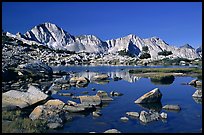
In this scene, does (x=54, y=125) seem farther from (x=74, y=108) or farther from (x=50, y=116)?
(x=74, y=108)

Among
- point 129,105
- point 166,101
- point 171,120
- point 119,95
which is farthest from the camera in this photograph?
point 119,95

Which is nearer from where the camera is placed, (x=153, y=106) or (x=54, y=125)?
(x=54, y=125)

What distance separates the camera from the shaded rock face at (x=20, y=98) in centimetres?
2339

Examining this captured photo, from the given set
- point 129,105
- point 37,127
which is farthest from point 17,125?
point 129,105

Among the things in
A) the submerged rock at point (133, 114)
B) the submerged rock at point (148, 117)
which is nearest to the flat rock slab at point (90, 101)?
the submerged rock at point (133, 114)

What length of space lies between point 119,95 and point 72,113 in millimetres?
10825

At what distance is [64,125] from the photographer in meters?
19.1

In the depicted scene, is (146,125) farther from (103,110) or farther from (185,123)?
(103,110)

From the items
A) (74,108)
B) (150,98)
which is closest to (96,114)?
(74,108)

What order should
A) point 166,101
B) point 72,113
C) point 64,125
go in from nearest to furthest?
point 64,125 → point 72,113 → point 166,101

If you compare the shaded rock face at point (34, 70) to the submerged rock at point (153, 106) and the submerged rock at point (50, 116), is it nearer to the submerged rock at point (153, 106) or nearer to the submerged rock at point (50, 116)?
the submerged rock at point (153, 106)

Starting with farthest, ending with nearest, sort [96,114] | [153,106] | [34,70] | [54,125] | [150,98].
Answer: [34,70]
[150,98]
[153,106]
[96,114]
[54,125]

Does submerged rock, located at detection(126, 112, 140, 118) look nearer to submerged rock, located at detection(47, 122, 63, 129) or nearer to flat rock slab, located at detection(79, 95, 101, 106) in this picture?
flat rock slab, located at detection(79, 95, 101, 106)

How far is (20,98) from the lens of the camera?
24.5 metres
